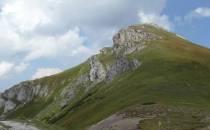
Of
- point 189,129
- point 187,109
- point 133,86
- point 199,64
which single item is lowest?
point 189,129

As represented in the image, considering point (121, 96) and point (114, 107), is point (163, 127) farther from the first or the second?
point (121, 96)

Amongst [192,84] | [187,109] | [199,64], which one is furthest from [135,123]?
[199,64]

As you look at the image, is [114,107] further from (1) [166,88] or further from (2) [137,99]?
(1) [166,88]

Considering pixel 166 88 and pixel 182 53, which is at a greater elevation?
pixel 182 53

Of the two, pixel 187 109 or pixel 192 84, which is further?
pixel 192 84

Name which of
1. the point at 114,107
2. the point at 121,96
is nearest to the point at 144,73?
the point at 121,96

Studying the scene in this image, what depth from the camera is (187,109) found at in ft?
335

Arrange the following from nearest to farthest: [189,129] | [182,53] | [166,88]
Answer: [189,129]
[166,88]
[182,53]

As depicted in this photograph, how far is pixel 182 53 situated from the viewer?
199125 mm

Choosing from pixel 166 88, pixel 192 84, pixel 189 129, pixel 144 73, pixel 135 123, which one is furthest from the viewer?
pixel 144 73

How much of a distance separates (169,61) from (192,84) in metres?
33.6

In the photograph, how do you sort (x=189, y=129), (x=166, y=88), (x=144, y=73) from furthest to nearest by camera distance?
(x=144, y=73), (x=166, y=88), (x=189, y=129)

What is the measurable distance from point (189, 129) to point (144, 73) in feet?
309

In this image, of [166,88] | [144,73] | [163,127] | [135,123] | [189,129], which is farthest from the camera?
[144,73]
